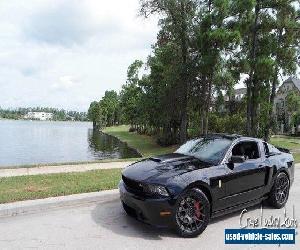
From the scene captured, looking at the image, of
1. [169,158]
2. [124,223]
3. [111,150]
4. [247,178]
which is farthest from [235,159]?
[111,150]

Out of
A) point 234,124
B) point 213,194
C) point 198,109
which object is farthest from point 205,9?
point 213,194

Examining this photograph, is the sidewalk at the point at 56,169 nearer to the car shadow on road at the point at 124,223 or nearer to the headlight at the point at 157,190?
the car shadow on road at the point at 124,223

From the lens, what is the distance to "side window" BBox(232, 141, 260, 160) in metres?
7.83

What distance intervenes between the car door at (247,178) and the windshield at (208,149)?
21 cm

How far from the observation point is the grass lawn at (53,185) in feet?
27.8

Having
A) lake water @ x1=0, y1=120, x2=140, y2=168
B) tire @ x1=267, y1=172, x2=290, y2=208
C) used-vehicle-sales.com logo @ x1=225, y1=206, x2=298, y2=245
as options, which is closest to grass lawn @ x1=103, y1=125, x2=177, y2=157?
lake water @ x1=0, y1=120, x2=140, y2=168

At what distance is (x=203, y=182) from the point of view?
6.64 meters

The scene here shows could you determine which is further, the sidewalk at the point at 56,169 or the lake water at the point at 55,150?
the lake water at the point at 55,150

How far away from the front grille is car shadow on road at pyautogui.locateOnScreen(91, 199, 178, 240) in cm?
71

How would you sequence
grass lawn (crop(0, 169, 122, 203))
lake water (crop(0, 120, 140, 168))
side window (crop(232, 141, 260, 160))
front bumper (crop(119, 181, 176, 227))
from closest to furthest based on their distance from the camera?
front bumper (crop(119, 181, 176, 227)), side window (crop(232, 141, 260, 160)), grass lawn (crop(0, 169, 122, 203)), lake water (crop(0, 120, 140, 168))

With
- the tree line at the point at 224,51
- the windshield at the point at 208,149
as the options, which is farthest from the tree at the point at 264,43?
the windshield at the point at 208,149

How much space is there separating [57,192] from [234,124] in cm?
3274

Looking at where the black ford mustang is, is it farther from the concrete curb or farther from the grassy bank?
the grassy bank

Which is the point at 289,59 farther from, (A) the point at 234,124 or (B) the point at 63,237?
(B) the point at 63,237
